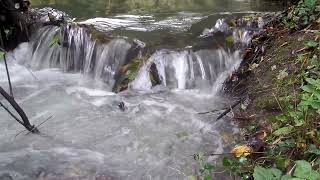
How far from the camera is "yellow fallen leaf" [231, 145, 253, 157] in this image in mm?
3650

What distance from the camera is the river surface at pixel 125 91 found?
4219 millimetres

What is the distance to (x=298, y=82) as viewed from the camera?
427 cm

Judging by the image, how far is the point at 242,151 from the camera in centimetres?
371

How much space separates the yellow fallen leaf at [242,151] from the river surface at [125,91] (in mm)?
255

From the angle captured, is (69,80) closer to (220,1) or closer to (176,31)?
(176,31)

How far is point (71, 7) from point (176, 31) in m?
2.60

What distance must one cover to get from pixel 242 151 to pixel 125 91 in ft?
8.44

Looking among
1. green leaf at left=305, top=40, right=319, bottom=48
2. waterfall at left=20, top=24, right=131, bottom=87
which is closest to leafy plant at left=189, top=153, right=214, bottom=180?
green leaf at left=305, top=40, right=319, bottom=48

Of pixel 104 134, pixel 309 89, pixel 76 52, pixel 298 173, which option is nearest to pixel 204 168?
pixel 298 173

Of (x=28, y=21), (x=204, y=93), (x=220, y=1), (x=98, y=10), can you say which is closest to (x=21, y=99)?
(x=28, y=21)

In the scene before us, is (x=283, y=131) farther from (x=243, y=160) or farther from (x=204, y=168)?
(x=204, y=168)

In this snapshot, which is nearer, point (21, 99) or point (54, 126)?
point (54, 126)

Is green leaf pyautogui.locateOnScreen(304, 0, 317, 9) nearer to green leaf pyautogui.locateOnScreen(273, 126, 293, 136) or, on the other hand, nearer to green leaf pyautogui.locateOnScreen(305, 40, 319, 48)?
green leaf pyautogui.locateOnScreen(305, 40, 319, 48)

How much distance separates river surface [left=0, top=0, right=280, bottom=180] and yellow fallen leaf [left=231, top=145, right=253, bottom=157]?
0.25 m
